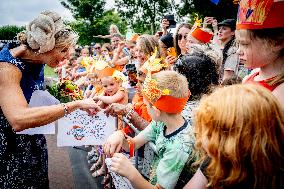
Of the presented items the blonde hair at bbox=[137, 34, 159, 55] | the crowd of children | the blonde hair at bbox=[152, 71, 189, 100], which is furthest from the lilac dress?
the blonde hair at bbox=[137, 34, 159, 55]

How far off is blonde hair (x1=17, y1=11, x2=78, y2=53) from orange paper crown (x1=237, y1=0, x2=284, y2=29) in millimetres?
1526

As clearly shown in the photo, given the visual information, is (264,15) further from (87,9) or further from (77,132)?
(87,9)

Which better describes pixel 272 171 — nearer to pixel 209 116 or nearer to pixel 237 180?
pixel 237 180

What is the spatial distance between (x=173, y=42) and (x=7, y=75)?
3.77m

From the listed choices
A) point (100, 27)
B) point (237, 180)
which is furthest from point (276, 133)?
point (100, 27)

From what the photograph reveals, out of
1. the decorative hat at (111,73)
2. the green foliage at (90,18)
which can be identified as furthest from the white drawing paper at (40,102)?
the green foliage at (90,18)

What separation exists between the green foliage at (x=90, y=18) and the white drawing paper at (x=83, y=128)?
1955 inches

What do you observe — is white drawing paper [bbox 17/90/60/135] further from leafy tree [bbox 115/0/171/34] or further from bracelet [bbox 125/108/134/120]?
leafy tree [bbox 115/0/171/34]

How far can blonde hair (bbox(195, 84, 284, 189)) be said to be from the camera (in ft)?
4.58

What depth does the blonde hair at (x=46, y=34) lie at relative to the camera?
2607mm

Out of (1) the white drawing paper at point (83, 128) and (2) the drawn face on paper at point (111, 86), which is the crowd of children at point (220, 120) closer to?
(1) the white drawing paper at point (83, 128)

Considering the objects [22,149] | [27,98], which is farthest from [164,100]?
[22,149]

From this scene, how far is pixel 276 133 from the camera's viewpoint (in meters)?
1.43

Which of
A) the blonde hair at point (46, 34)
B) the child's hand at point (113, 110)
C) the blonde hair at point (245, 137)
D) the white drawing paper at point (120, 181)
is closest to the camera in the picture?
the blonde hair at point (245, 137)
